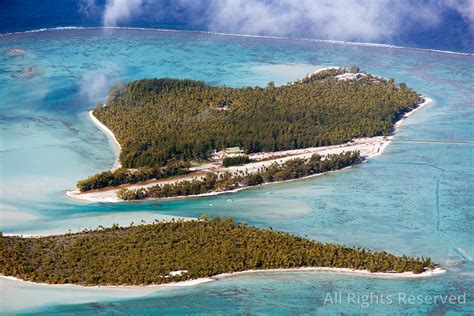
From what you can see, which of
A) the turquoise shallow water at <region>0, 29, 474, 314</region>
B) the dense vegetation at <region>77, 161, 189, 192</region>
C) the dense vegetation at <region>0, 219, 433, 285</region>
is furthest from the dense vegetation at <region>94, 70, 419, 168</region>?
the dense vegetation at <region>0, 219, 433, 285</region>

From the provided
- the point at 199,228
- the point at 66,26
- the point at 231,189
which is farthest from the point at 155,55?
the point at 199,228

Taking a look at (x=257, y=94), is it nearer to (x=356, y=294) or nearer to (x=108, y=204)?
(x=108, y=204)

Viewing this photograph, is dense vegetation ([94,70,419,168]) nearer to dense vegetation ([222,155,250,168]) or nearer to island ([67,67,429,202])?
island ([67,67,429,202])

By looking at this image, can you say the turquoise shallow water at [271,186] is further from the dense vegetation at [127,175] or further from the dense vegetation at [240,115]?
the dense vegetation at [240,115]

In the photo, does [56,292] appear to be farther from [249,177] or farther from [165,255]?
[249,177]

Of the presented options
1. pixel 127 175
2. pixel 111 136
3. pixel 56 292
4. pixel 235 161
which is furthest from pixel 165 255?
pixel 111 136
